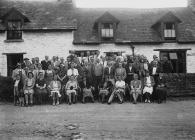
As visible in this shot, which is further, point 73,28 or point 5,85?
point 73,28

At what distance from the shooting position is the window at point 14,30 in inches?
877

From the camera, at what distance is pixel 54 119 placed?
33.4 feet

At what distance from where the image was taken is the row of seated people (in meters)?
13.6

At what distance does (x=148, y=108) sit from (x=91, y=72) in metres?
3.62

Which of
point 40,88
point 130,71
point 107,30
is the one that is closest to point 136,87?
point 130,71

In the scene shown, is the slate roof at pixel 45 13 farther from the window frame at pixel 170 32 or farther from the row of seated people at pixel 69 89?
the row of seated people at pixel 69 89

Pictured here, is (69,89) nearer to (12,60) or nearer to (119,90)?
(119,90)

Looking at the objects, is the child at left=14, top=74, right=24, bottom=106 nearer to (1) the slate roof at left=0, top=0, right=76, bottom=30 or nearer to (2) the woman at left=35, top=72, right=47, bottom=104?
(2) the woman at left=35, top=72, right=47, bottom=104

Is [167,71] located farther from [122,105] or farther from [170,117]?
[170,117]

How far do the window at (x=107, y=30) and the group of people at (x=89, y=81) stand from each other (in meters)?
8.18

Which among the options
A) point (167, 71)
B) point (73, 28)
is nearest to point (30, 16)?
point (73, 28)

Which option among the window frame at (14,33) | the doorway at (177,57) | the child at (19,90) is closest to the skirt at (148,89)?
the child at (19,90)

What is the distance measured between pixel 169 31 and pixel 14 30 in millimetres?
11697

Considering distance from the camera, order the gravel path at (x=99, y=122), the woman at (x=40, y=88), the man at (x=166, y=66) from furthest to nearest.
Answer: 1. the man at (x=166, y=66)
2. the woman at (x=40, y=88)
3. the gravel path at (x=99, y=122)
